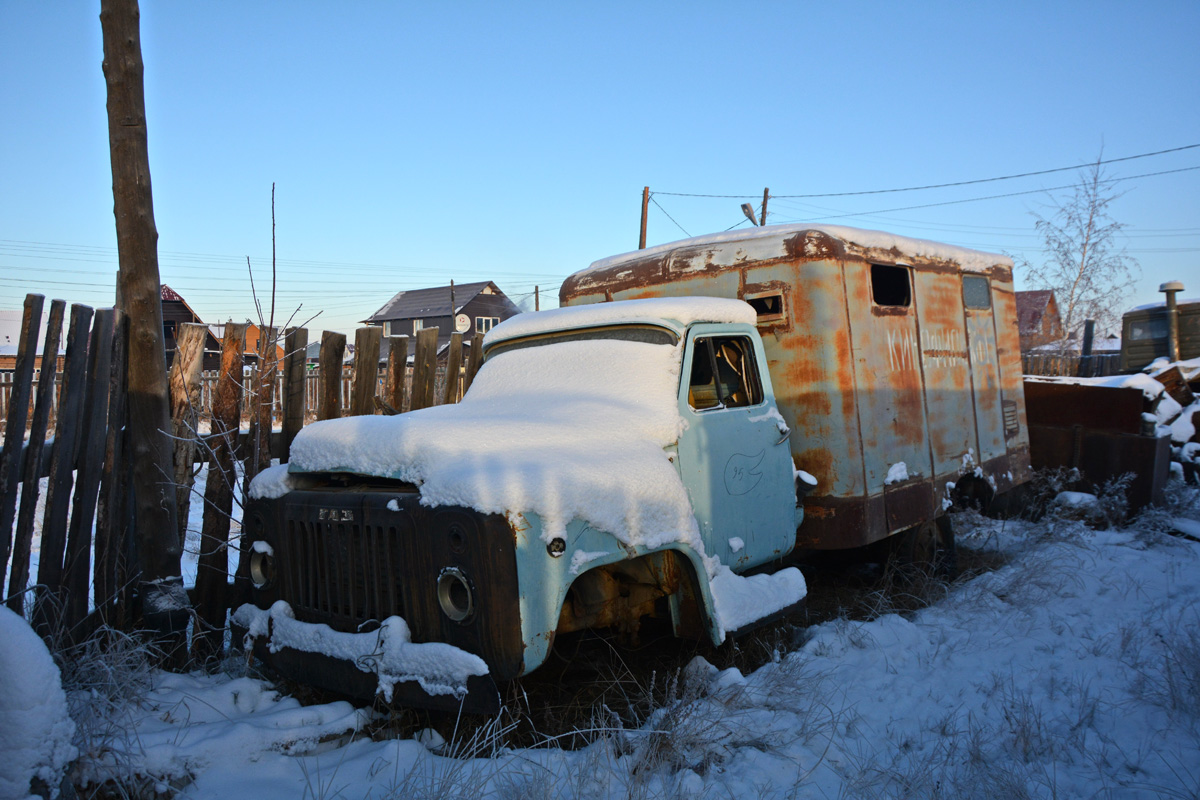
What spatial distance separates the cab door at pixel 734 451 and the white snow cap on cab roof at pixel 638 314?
10 centimetres

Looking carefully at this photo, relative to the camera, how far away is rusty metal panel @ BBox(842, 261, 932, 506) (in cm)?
535

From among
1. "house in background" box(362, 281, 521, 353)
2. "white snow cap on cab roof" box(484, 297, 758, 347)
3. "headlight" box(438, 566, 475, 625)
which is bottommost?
"headlight" box(438, 566, 475, 625)

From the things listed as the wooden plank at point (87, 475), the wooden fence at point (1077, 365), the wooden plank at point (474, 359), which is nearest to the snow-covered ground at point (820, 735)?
the wooden plank at point (87, 475)

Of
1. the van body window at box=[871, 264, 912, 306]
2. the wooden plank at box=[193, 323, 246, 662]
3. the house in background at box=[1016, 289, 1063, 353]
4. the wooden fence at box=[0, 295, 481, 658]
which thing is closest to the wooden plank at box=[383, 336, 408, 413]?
the wooden fence at box=[0, 295, 481, 658]

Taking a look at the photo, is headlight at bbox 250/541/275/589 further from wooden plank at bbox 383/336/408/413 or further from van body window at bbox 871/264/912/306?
van body window at bbox 871/264/912/306

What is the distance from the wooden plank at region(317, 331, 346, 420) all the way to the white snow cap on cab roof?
4.14 ft

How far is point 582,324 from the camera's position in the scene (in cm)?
475

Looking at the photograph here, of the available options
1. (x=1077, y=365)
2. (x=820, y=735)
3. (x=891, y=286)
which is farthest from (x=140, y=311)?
(x=1077, y=365)

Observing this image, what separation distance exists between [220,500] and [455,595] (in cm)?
244

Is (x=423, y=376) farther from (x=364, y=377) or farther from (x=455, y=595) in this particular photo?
(x=455, y=595)

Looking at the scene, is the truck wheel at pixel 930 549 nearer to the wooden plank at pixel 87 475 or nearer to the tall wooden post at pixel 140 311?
the tall wooden post at pixel 140 311

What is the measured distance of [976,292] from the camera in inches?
272

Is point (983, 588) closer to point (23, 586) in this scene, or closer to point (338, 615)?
point (338, 615)

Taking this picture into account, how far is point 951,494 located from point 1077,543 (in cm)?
129
